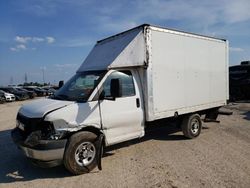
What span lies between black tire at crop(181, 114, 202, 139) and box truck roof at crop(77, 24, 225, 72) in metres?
2.59

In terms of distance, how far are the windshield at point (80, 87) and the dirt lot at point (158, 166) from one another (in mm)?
1590

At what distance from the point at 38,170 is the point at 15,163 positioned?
841 millimetres

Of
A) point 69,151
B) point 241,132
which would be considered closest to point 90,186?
point 69,151

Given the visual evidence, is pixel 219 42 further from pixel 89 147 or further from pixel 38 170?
pixel 38 170

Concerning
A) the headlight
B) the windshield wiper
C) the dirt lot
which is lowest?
the dirt lot

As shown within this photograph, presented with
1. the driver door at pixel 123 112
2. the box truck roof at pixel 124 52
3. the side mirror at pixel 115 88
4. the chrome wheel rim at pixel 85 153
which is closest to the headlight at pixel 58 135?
the chrome wheel rim at pixel 85 153

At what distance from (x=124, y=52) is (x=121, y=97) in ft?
3.69

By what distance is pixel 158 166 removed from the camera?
18.7 ft

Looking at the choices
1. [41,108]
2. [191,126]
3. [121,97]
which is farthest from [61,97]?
[191,126]

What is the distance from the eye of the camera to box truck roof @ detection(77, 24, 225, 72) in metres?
6.30

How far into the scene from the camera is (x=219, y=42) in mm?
8781

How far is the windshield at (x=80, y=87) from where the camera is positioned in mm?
5801

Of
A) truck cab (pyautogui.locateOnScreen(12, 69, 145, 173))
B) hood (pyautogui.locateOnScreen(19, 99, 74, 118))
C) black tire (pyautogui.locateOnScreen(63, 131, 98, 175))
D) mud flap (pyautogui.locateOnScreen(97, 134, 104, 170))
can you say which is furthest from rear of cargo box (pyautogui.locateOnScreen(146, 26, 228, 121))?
hood (pyautogui.locateOnScreen(19, 99, 74, 118))

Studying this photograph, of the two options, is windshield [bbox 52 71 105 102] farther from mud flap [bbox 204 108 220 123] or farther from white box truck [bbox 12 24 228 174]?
mud flap [bbox 204 108 220 123]
